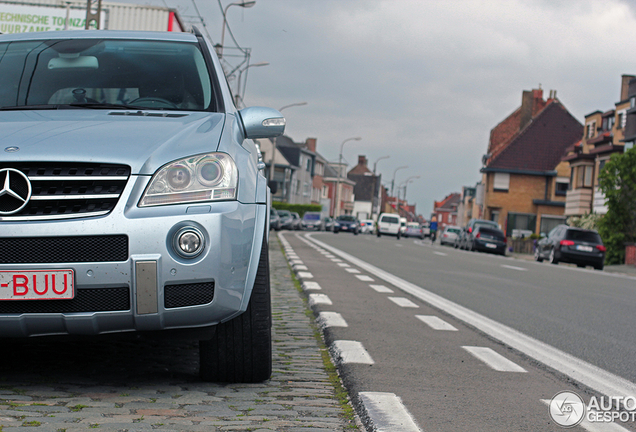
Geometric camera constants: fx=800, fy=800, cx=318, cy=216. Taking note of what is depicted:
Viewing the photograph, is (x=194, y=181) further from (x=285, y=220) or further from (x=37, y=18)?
(x=285, y=220)

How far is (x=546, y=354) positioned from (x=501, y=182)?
2469 inches

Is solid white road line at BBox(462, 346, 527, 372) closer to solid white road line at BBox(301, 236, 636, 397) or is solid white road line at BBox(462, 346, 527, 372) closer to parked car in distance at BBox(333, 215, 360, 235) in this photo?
solid white road line at BBox(301, 236, 636, 397)

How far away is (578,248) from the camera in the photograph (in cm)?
2627

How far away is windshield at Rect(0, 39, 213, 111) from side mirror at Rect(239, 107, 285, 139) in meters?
0.25

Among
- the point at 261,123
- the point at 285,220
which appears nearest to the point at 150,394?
the point at 261,123

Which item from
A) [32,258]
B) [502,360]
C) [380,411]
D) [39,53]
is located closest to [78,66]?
[39,53]

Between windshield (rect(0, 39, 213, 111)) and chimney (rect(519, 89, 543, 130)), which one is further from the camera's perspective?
chimney (rect(519, 89, 543, 130))

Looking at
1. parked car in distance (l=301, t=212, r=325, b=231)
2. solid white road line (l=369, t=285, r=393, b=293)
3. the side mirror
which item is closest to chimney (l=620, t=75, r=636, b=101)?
parked car in distance (l=301, t=212, r=325, b=231)

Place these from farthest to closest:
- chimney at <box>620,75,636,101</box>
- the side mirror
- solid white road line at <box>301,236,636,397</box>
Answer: chimney at <box>620,75,636,101</box>
solid white road line at <box>301,236,636,397</box>
the side mirror

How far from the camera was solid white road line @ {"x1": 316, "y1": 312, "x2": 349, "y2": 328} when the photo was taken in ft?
21.8

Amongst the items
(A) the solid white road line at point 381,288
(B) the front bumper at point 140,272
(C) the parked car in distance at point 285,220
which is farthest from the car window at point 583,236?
(C) the parked car in distance at point 285,220

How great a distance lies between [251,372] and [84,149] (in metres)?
1.43

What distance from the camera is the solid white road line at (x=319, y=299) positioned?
8234mm

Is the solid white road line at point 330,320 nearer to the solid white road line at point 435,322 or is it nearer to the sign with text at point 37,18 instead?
the solid white road line at point 435,322
